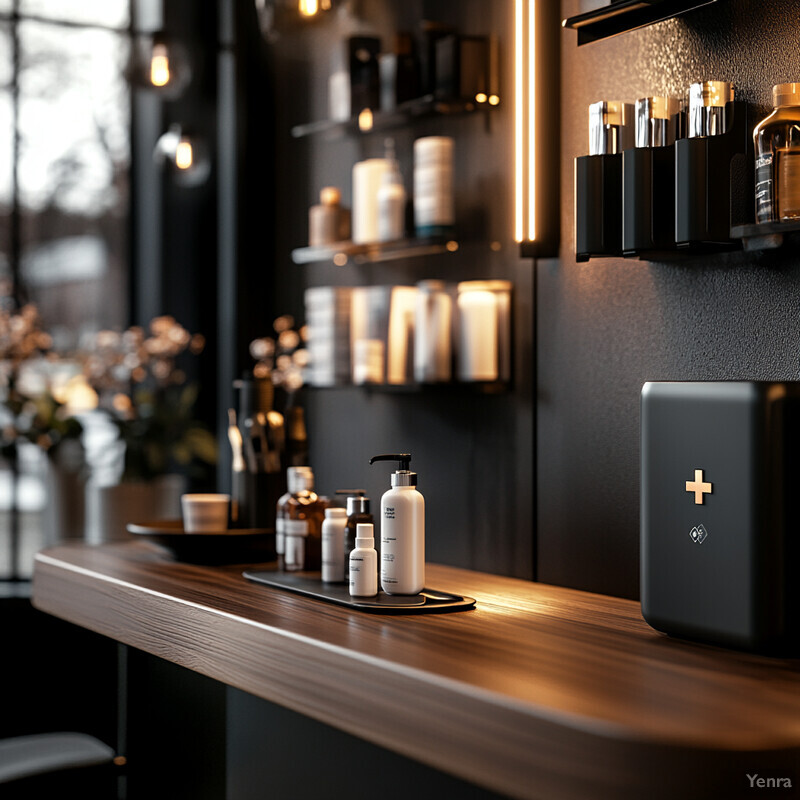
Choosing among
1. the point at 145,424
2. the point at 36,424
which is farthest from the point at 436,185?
the point at 36,424

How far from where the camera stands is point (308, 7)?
7.83 feet

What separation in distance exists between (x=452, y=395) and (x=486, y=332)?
0.23 m

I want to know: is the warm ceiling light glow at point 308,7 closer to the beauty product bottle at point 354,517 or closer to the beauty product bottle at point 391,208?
the beauty product bottle at point 391,208

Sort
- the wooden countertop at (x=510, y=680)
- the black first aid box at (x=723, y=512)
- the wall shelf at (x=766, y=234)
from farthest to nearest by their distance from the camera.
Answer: the wall shelf at (x=766, y=234), the black first aid box at (x=723, y=512), the wooden countertop at (x=510, y=680)

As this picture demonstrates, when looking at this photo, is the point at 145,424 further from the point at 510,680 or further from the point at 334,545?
the point at 510,680

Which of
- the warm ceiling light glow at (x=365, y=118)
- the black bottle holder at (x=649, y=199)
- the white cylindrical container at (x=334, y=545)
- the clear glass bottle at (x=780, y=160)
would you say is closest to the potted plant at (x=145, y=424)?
the warm ceiling light glow at (x=365, y=118)

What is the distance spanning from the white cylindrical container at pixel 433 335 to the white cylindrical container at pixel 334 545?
435 millimetres

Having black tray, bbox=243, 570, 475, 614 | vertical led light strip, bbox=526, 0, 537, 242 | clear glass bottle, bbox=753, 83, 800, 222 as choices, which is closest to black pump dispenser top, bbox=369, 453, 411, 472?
black tray, bbox=243, 570, 475, 614

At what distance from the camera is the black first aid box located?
4.53 feet

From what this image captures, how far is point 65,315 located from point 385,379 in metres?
1.36

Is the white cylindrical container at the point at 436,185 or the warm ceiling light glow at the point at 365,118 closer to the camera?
the white cylindrical container at the point at 436,185

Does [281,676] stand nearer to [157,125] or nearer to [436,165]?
[436,165]

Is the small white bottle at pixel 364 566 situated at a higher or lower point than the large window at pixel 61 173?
lower

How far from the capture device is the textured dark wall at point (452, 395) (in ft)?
7.34
